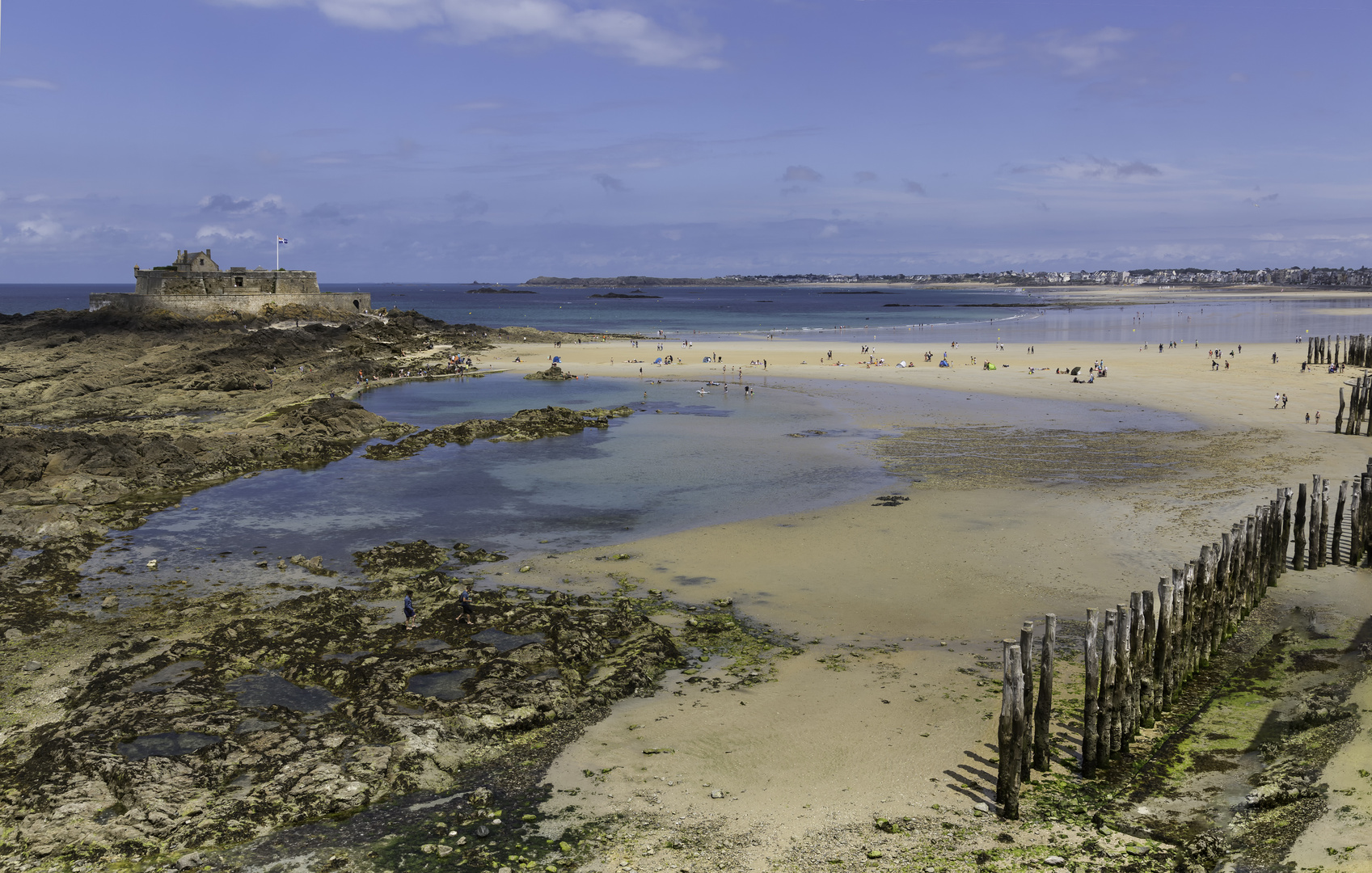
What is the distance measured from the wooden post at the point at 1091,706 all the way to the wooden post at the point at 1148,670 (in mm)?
1615

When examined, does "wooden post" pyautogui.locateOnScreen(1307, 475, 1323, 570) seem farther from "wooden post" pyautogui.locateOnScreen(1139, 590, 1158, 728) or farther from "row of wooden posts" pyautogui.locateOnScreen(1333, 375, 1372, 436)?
"row of wooden posts" pyautogui.locateOnScreen(1333, 375, 1372, 436)

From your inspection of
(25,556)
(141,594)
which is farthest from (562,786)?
(25,556)

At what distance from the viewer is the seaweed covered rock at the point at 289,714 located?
414 inches

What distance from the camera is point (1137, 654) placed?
493 inches

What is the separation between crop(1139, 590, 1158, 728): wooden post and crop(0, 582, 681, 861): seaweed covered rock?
23.1ft

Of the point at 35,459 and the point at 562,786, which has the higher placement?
the point at 35,459

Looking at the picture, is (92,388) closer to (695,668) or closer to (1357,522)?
(695,668)

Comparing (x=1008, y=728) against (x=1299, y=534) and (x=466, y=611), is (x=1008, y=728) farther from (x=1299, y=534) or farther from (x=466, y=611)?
(x=1299, y=534)

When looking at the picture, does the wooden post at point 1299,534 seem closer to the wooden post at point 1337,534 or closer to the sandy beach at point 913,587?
the sandy beach at point 913,587

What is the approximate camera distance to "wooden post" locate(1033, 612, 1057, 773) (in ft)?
37.4

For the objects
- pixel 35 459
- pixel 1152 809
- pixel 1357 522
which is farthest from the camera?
pixel 35 459

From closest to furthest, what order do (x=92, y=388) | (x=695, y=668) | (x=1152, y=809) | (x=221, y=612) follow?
(x=1152, y=809) → (x=695, y=668) → (x=221, y=612) → (x=92, y=388)

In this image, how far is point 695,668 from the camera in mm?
14820

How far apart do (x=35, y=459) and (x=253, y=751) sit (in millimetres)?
19581
